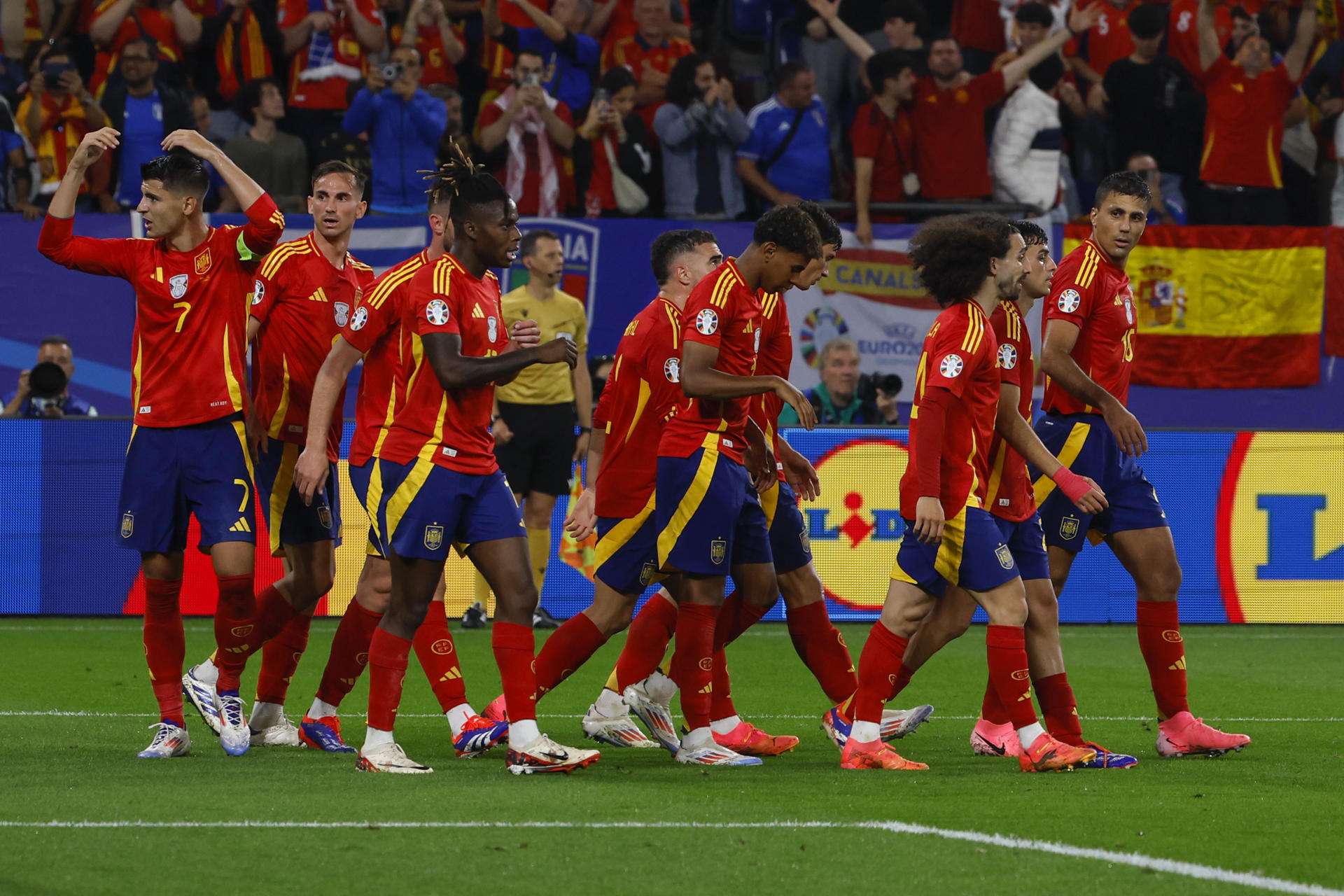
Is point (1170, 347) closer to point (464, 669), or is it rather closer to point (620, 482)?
point (464, 669)

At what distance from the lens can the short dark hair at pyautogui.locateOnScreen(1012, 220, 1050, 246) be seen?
845 centimetres

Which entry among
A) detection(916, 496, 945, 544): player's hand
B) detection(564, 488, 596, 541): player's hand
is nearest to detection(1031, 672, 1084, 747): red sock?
detection(916, 496, 945, 544): player's hand

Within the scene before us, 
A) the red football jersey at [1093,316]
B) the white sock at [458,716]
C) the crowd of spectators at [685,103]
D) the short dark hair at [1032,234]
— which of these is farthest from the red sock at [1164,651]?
the crowd of spectators at [685,103]

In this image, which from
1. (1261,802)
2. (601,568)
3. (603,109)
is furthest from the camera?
(603,109)

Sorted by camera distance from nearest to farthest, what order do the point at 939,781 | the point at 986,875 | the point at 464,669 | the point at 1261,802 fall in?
the point at 986,875 < the point at 1261,802 < the point at 939,781 < the point at 464,669

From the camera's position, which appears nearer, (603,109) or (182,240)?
(182,240)

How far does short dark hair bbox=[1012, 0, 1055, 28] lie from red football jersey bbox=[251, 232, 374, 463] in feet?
36.5

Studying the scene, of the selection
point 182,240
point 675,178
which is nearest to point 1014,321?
point 182,240

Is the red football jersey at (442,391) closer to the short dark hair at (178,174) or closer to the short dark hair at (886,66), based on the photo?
the short dark hair at (178,174)

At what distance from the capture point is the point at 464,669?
11398mm

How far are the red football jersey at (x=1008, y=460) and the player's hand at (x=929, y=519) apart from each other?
619 mm

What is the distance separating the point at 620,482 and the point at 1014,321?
72.5 inches

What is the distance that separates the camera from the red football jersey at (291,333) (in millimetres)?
8523

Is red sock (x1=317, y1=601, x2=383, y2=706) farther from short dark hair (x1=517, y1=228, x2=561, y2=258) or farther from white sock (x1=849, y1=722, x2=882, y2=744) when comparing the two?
short dark hair (x1=517, y1=228, x2=561, y2=258)
